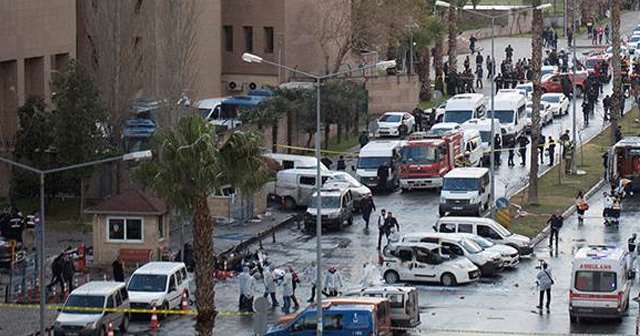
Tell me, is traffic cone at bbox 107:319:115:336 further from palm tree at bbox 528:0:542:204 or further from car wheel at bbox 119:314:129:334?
palm tree at bbox 528:0:542:204

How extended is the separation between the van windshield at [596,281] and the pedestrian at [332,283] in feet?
25.7

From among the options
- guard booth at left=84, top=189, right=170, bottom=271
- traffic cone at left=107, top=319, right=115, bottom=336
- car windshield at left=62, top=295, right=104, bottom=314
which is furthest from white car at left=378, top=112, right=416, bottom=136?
traffic cone at left=107, top=319, right=115, bottom=336

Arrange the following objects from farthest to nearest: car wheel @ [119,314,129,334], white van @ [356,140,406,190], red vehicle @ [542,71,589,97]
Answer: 1. red vehicle @ [542,71,589,97]
2. white van @ [356,140,406,190]
3. car wheel @ [119,314,129,334]

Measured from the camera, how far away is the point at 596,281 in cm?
5816

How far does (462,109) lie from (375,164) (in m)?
12.7

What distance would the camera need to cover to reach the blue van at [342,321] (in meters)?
54.2

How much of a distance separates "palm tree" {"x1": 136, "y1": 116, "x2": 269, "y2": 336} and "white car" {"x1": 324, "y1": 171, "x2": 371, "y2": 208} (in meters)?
24.0

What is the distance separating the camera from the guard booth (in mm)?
67938

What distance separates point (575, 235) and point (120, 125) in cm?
1812

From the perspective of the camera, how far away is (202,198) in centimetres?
5241

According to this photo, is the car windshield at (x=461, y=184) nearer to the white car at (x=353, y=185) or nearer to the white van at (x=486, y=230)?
the white car at (x=353, y=185)

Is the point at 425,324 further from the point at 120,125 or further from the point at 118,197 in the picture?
the point at 120,125

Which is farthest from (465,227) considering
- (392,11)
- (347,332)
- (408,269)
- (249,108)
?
(392,11)

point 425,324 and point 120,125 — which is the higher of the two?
point 120,125
